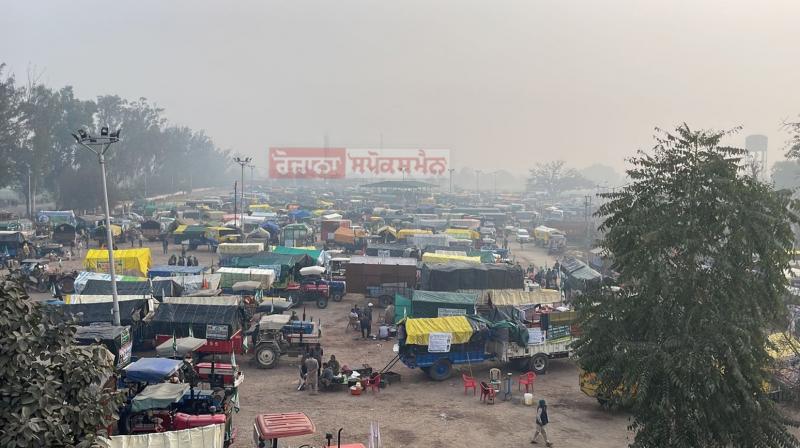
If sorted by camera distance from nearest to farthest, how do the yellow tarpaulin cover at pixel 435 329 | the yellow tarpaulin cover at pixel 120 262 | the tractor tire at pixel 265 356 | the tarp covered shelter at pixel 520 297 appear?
the yellow tarpaulin cover at pixel 435 329, the tractor tire at pixel 265 356, the tarp covered shelter at pixel 520 297, the yellow tarpaulin cover at pixel 120 262

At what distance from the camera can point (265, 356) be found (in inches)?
753

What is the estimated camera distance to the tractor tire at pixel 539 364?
19.2m

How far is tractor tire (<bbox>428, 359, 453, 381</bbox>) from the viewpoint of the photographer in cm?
1828

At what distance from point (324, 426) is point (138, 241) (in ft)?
122

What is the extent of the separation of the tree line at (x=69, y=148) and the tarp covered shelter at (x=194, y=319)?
48352 mm

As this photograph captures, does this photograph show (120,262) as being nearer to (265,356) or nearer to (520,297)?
(265,356)

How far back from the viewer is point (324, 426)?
1473cm

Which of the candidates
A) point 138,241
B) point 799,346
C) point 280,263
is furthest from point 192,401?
point 138,241

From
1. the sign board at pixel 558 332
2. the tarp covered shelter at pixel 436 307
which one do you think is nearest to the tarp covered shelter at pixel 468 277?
the tarp covered shelter at pixel 436 307

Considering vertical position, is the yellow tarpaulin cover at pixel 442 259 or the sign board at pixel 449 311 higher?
the yellow tarpaulin cover at pixel 442 259

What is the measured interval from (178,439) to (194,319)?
29.3 feet

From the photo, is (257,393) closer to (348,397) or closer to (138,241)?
(348,397)

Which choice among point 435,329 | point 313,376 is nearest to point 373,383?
point 313,376

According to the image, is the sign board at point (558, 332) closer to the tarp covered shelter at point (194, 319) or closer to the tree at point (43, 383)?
the tarp covered shelter at point (194, 319)
